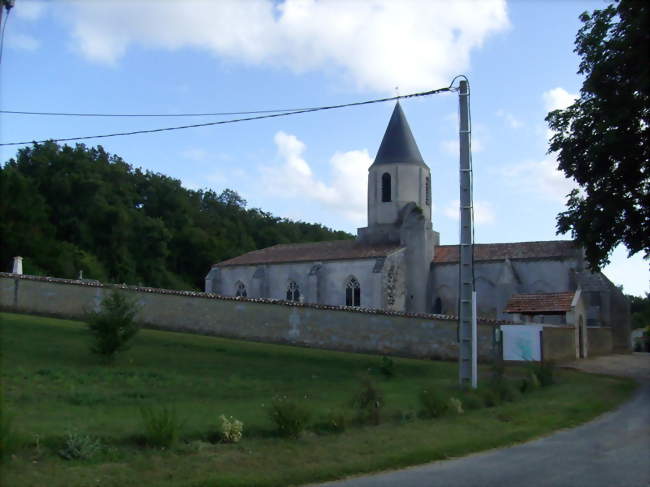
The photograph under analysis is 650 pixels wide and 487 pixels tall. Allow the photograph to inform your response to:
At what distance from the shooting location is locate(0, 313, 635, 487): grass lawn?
9.12m

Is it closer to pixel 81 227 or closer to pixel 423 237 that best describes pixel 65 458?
pixel 423 237

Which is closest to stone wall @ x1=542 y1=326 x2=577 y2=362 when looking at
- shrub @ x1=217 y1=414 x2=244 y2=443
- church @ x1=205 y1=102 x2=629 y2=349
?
church @ x1=205 y1=102 x2=629 y2=349

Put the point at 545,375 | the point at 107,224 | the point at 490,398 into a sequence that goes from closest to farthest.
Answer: the point at 490,398 → the point at 545,375 → the point at 107,224

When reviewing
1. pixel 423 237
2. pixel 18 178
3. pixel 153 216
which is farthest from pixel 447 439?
pixel 153 216

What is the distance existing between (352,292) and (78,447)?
1521 inches

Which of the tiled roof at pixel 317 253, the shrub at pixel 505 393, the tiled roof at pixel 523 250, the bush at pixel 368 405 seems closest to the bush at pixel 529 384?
the shrub at pixel 505 393

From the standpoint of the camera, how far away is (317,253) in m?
50.8

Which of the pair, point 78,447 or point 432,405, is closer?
point 78,447

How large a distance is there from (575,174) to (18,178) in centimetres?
4657

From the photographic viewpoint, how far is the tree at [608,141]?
817 inches

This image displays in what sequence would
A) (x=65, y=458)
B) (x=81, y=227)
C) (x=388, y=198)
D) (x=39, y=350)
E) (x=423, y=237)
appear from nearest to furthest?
(x=65, y=458)
(x=39, y=350)
(x=423, y=237)
(x=388, y=198)
(x=81, y=227)

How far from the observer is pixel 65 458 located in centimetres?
913

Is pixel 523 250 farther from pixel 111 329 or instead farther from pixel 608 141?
pixel 111 329

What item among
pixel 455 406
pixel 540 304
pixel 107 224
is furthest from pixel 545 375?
pixel 107 224
